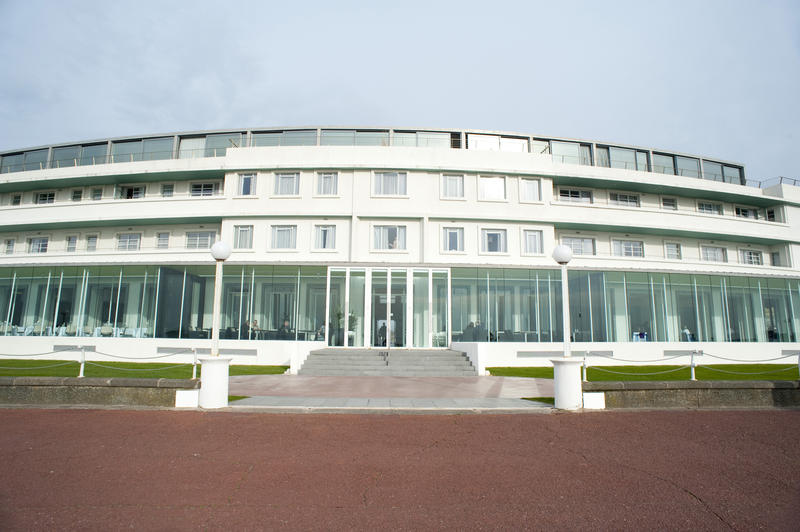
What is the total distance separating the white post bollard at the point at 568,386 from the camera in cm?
998

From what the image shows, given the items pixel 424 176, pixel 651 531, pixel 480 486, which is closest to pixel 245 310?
pixel 424 176

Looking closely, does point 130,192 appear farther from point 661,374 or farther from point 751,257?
point 751,257

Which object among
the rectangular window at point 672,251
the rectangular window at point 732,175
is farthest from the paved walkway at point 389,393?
the rectangular window at point 732,175

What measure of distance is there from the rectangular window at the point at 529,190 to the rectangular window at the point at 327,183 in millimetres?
10395

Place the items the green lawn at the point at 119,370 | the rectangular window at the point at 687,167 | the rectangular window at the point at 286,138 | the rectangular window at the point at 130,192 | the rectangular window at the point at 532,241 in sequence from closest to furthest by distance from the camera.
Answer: the green lawn at the point at 119,370 → the rectangular window at the point at 532,241 → the rectangular window at the point at 286,138 → the rectangular window at the point at 130,192 → the rectangular window at the point at 687,167

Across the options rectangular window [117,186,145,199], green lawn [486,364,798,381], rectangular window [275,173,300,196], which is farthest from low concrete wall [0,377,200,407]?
rectangular window [117,186,145,199]

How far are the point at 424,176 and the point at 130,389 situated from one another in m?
19.6

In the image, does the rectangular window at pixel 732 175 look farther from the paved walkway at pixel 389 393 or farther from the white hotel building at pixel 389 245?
the paved walkway at pixel 389 393

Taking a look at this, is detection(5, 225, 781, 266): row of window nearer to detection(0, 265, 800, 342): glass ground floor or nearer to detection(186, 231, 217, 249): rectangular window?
detection(186, 231, 217, 249): rectangular window

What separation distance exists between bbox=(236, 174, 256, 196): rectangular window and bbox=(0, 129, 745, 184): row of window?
2981 millimetres

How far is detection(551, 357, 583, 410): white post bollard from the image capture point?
32.7ft

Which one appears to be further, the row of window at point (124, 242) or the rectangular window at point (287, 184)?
the row of window at point (124, 242)

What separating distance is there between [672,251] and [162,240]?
32.2m

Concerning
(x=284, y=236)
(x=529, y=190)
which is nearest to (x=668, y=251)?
(x=529, y=190)
